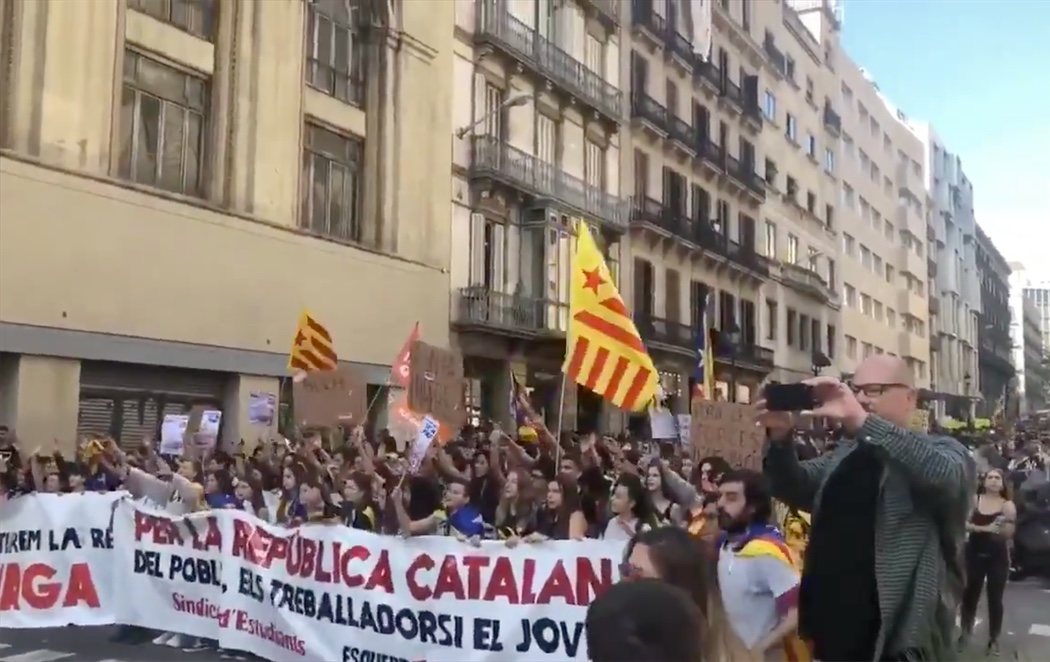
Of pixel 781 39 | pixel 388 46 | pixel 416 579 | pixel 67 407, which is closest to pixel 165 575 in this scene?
pixel 416 579

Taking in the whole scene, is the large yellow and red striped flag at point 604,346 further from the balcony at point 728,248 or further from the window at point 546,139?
the balcony at point 728,248

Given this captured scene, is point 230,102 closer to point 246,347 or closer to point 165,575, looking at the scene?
point 246,347

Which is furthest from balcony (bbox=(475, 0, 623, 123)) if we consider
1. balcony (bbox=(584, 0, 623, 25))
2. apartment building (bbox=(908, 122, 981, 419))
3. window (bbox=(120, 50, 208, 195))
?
apartment building (bbox=(908, 122, 981, 419))

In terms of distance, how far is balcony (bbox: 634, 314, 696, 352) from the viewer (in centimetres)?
3450

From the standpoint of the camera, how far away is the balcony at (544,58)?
27.1m

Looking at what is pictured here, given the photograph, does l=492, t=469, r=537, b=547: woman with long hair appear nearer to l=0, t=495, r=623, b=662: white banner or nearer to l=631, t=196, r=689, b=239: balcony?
l=0, t=495, r=623, b=662: white banner

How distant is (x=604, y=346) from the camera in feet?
33.2

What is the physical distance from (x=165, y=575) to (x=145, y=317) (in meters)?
10.1

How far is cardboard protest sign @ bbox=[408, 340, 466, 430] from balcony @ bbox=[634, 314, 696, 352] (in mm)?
23528

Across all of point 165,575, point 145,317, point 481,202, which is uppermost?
point 481,202

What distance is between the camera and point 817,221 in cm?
5241

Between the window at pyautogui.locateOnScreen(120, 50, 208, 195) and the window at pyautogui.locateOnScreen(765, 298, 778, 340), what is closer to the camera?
the window at pyautogui.locateOnScreen(120, 50, 208, 195)

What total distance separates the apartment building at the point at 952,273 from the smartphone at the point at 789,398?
239 feet

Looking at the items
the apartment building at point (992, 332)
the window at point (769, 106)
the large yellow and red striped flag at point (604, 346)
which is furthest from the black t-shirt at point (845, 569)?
the apartment building at point (992, 332)
